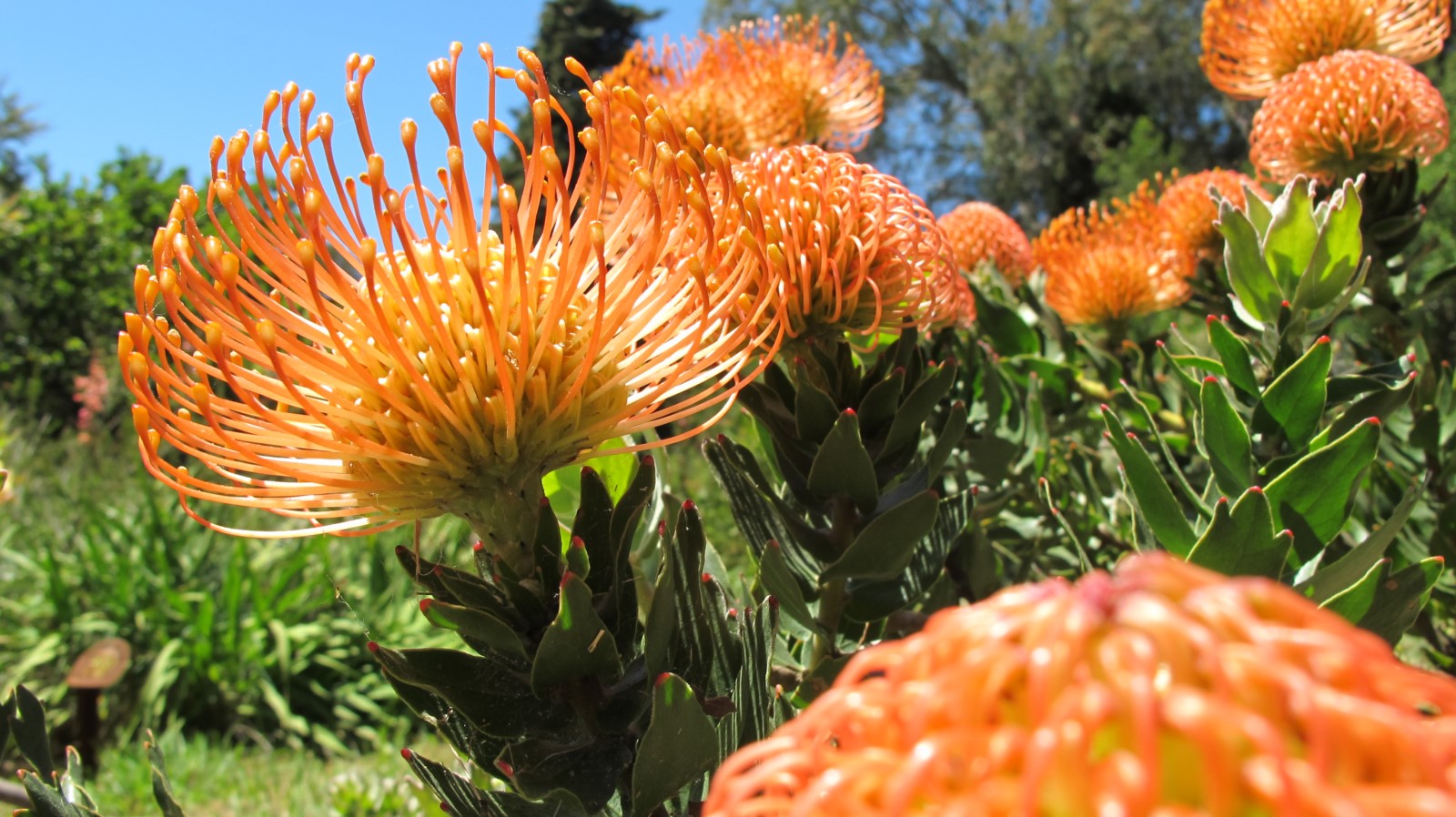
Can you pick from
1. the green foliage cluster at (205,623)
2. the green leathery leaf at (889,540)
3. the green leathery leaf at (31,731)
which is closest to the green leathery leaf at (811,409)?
the green leathery leaf at (889,540)

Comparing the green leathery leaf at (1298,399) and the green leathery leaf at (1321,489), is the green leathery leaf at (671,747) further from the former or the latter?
the green leathery leaf at (1298,399)

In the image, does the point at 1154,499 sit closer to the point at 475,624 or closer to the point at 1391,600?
the point at 1391,600

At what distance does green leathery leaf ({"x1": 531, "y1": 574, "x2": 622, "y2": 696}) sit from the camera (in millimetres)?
769

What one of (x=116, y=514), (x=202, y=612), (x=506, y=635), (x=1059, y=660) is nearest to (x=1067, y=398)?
(x=506, y=635)

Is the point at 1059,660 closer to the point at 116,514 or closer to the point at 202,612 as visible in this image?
the point at 202,612

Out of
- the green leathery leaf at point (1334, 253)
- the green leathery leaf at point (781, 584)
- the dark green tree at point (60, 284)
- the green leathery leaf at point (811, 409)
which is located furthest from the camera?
the dark green tree at point (60, 284)

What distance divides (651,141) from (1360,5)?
215cm

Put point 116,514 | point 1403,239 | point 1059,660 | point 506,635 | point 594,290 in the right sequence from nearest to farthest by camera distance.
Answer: point 1059,660, point 506,635, point 594,290, point 1403,239, point 116,514

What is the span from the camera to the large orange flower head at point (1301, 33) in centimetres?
223

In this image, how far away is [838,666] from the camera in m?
1.06

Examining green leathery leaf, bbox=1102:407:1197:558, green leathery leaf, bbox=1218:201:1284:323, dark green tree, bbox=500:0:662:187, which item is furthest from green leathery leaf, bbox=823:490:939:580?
Answer: dark green tree, bbox=500:0:662:187

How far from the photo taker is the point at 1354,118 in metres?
1.83

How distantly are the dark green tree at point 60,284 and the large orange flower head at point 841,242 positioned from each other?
50.9 feet

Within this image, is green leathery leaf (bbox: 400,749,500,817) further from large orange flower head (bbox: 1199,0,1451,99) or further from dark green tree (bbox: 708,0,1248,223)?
dark green tree (bbox: 708,0,1248,223)
